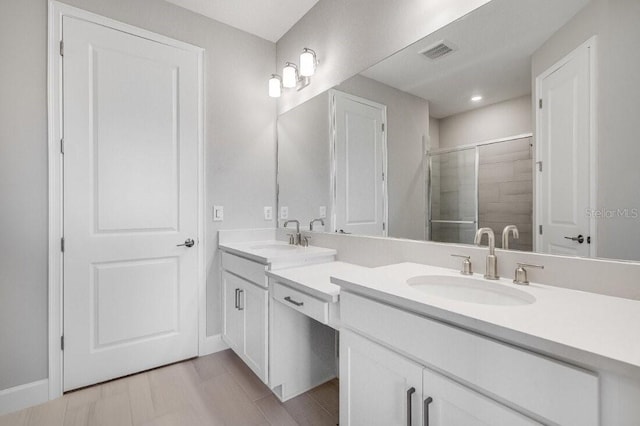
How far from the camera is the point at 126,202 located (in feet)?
6.68

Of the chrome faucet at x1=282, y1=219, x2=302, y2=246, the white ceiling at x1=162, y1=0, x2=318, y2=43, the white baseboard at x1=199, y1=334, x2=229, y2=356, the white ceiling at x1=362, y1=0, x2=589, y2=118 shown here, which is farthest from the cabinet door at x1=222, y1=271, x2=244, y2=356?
the white ceiling at x1=162, y1=0, x2=318, y2=43

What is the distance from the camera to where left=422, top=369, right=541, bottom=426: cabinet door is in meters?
0.73

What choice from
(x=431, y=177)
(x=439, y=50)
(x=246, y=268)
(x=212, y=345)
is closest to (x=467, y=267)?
(x=431, y=177)

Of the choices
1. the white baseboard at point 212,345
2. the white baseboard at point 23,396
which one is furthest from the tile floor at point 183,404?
the white baseboard at point 212,345

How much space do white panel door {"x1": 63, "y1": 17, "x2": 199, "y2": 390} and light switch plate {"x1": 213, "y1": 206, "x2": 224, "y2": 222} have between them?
15cm

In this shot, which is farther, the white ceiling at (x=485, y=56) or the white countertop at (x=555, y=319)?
the white ceiling at (x=485, y=56)

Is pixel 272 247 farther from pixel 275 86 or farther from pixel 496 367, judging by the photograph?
pixel 496 367

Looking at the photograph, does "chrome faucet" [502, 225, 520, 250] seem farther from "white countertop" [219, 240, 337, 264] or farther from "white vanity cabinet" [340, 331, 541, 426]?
"white countertop" [219, 240, 337, 264]

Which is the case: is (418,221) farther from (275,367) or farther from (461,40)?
(275,367)

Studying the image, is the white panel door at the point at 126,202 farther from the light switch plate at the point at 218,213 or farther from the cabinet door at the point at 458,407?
the cabinet door at the point at 458,407

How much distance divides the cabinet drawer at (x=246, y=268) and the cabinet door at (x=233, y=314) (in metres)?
0.06

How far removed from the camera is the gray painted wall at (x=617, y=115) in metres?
0.93

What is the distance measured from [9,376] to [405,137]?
8.45 ft

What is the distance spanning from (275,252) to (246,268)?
0.69 feet
